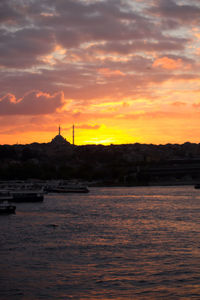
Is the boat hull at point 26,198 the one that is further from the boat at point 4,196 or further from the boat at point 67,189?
the boat at point 67,189

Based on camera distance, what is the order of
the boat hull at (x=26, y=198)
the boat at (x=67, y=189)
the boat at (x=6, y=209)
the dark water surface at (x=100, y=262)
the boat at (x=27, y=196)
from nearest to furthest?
the dark water surface at (x=100, y=262) → the boat at (x=6, y=209) → the boat hull at (x=26, y=198) → the boat at (x=27, y=196) → the boat at (x=67, y=189)

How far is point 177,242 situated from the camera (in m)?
27.2

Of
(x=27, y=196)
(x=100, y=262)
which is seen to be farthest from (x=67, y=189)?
(x=100, y=262)

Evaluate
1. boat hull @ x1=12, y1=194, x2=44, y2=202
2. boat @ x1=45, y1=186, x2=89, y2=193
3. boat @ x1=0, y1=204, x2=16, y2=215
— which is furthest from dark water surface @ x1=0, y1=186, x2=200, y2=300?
boat @ x1=45, y1=186, x2=89, y2=193

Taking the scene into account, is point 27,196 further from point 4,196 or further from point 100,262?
point 100,262

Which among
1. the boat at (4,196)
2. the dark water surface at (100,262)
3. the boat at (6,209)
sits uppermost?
the boat at (4,196)

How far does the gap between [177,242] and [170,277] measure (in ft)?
28.6

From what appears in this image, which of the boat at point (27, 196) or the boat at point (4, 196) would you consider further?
the boat at point (27, 196)

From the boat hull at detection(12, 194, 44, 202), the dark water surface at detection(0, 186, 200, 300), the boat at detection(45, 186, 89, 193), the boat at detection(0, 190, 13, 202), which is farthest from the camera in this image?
the boat at detection(45, 186, 89, 193)

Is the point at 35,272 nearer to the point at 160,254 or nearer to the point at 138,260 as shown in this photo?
the point at 138,260

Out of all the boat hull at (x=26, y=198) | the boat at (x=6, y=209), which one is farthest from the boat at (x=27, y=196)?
the boat at (x=6, y=209)

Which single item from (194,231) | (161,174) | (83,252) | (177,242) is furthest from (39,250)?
(161,174)

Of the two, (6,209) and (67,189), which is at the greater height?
(67,189)

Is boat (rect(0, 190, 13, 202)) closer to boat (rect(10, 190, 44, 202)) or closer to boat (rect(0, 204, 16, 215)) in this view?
boat (rect(0, 204, 16, 215))
